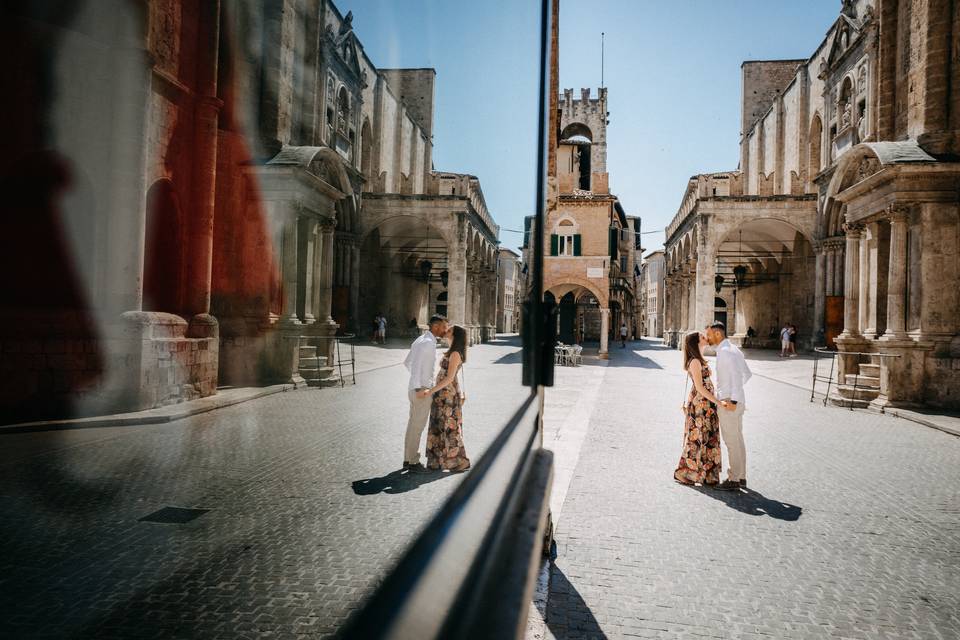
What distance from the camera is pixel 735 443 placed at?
16.0 feet

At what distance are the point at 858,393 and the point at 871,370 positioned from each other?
1.99 feet

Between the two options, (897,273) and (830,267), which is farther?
(830,267)

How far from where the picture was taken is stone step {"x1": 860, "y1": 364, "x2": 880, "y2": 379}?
398 inches

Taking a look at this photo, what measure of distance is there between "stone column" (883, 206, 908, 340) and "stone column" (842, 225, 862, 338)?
107cm

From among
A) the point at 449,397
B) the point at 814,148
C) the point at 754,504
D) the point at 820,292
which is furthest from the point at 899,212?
the point at 814,148

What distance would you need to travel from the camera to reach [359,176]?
3197 millimetres

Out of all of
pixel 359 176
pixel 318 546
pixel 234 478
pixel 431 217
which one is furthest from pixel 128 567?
pixel 359 176

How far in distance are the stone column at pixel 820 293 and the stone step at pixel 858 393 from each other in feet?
43.2

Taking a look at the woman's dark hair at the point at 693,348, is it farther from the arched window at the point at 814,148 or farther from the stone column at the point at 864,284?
the arched window at the point at 814,148

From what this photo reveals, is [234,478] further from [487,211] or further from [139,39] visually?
[139,39]

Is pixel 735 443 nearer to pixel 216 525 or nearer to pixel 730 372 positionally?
pixel 730 372

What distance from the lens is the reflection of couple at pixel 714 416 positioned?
4.87m

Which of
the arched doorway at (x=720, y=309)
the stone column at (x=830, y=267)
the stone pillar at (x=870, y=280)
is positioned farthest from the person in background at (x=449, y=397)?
the arched doorway at (x=720, y=309)

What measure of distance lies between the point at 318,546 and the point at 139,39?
3804 millimetres
